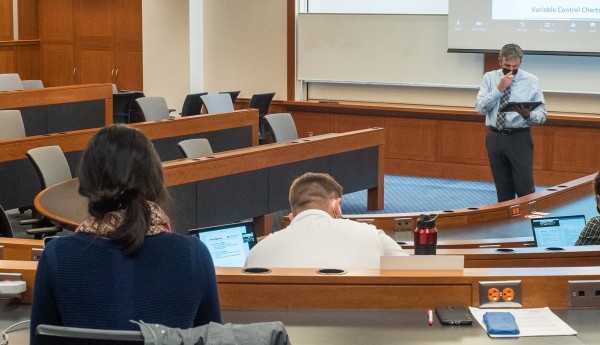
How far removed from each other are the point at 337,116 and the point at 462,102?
1563 millimetres

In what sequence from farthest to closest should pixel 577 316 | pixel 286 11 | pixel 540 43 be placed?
pixel 286 11
pixel 540 43
pixel 577 316

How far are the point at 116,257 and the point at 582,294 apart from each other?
1545 mm

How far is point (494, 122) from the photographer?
7.89 m

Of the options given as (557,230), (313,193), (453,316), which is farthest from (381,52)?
(453,316)

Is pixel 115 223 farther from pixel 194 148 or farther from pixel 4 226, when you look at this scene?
pixel 194 148

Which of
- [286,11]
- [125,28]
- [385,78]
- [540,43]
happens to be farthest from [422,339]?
[125,28]

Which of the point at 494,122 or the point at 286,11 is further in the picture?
the point at 286,11

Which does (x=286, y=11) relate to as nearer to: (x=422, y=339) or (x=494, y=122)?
(x=494, y=122)

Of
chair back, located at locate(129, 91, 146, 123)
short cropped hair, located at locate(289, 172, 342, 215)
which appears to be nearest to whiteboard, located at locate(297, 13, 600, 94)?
chair back, located at locate(129, 91, 146, 123)

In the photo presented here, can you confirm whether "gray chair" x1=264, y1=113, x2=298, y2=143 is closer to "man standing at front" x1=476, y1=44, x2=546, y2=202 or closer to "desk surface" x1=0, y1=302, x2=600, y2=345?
"man standing at front" x1=476, y1=44, x2=546, y2=202

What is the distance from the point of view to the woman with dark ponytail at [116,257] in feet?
7.54

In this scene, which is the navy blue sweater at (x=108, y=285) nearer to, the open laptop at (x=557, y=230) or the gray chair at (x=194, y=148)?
the open laptop at (x=557, y=230)

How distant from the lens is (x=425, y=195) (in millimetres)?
10438

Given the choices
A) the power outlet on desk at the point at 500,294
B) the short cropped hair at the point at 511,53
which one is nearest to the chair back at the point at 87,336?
the power outlet on desk at the point at 500,294
